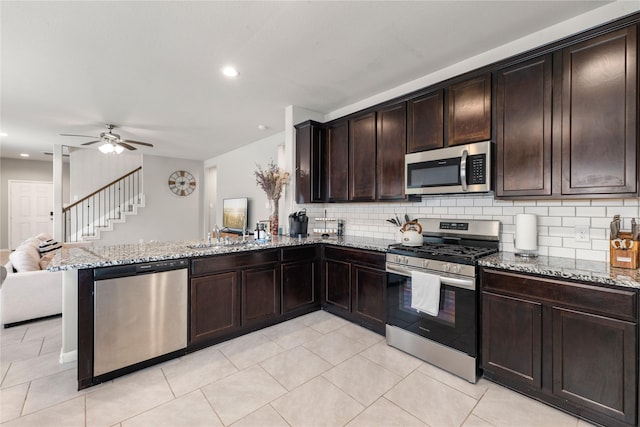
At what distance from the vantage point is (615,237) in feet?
6.23

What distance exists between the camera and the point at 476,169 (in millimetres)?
2453

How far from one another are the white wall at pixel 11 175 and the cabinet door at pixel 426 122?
9878mm

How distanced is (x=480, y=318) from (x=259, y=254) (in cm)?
209

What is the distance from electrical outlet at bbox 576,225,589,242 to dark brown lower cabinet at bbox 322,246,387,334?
5.04ft

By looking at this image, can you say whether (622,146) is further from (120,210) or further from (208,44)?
(120,210)

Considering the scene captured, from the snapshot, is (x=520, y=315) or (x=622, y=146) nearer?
(x=622, y=146)

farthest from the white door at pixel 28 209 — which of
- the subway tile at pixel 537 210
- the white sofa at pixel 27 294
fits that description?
the subway tile at pixel 537 210

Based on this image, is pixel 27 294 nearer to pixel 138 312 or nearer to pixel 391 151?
pixel 138 312

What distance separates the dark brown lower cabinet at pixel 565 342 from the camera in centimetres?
159

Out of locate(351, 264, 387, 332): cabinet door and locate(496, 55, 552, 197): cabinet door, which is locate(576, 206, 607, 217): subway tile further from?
locate(351, 264, 387, 332): cabinet door

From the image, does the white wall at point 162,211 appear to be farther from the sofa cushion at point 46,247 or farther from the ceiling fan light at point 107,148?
the ceiling fan light at point 107,148

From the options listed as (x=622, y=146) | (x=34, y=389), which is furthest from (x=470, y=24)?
(x=34, y=389)

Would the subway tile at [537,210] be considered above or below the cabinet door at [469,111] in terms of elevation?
below

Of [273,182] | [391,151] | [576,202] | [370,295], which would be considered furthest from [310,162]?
[576,202]
